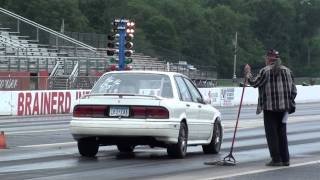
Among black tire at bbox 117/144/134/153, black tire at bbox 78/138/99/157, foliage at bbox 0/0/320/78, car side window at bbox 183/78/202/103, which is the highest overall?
foliage at bbox 0/0/320/78

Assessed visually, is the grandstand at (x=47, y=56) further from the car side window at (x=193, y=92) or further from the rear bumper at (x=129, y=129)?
the rear bumper at (x=129, y=129)

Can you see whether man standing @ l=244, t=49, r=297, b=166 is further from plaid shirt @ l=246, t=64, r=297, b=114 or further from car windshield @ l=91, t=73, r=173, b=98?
car windshield @ l=91, t=73, r=173, b=98

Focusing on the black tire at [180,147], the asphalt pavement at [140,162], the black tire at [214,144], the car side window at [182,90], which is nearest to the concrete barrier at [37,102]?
the asphalt pavement at [140,162]

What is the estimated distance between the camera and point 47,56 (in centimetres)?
5547

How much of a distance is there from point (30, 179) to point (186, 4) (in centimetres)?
10589

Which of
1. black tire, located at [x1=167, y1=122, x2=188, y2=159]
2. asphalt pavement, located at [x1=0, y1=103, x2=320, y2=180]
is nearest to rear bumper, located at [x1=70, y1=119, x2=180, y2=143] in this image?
black tire, located at [x1=167, y1=122, x2=188, y2=159]

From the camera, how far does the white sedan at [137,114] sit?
14.1 meters

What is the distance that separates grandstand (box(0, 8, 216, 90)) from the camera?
50375 millimetres

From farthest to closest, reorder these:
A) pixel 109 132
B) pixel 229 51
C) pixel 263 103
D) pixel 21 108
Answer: pixel 229 51
pixel 21 108
pixel 109 132
pixel 263 103

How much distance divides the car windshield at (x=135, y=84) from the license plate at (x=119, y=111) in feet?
1.72

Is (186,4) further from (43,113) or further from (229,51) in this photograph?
(43,113)

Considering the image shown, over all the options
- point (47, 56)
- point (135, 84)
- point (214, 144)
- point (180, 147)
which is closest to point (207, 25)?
point (47, 56)

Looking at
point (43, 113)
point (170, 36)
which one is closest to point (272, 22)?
point (170, 36)

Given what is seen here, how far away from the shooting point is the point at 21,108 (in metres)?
36.4
